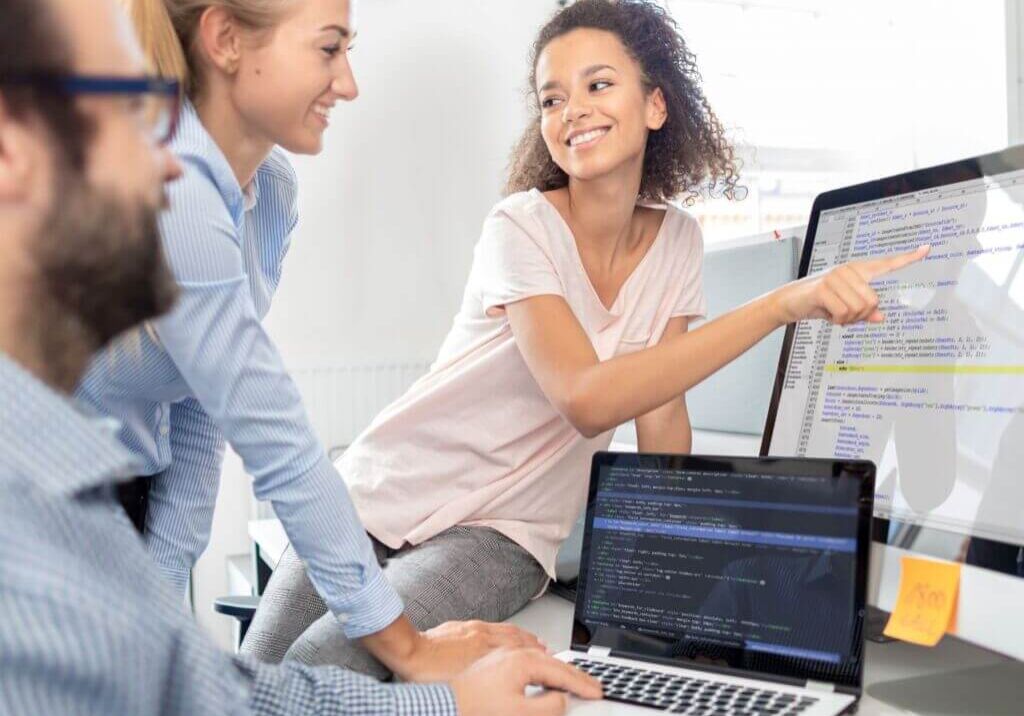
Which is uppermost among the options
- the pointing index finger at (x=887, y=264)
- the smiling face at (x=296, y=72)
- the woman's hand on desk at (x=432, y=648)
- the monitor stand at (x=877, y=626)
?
the smiling face at (x=296, y=72)

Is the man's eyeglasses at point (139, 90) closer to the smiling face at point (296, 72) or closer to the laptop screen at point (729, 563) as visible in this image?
the smiling face at point (296, 72)

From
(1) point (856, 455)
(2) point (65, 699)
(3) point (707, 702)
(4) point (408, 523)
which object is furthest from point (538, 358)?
(2) point (65, 699)

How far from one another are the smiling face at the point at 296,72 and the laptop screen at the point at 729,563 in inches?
17.4

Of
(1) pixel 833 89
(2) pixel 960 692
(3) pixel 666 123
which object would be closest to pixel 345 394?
(3) pixel 666 123

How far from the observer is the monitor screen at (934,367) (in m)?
0.81

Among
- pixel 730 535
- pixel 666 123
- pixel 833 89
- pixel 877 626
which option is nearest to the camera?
pixel 730 535

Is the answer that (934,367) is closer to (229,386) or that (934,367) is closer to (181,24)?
(229,386)

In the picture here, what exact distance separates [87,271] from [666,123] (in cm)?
106

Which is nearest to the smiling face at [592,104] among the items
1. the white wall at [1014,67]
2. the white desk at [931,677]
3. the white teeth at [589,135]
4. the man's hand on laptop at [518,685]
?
the white teeth at [589,135]

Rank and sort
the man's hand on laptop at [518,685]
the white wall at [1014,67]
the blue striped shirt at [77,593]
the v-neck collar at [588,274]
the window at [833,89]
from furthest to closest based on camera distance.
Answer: the window at [833,89], the white wall at [1014,67], the v-neck collar at [588,274], the man's hand on laptop at [518,685], the blue striped shirt at [77,593]

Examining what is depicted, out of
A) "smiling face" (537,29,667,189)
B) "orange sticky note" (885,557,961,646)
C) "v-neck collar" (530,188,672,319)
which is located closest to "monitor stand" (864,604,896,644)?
"orange sticky note" (885,557,961,646)

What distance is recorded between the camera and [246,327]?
873 millimetres

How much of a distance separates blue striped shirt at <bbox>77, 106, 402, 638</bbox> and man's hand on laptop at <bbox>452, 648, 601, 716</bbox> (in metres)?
0.16

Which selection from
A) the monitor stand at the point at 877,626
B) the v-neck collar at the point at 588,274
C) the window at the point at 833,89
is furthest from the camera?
the window at the point at 833,89
